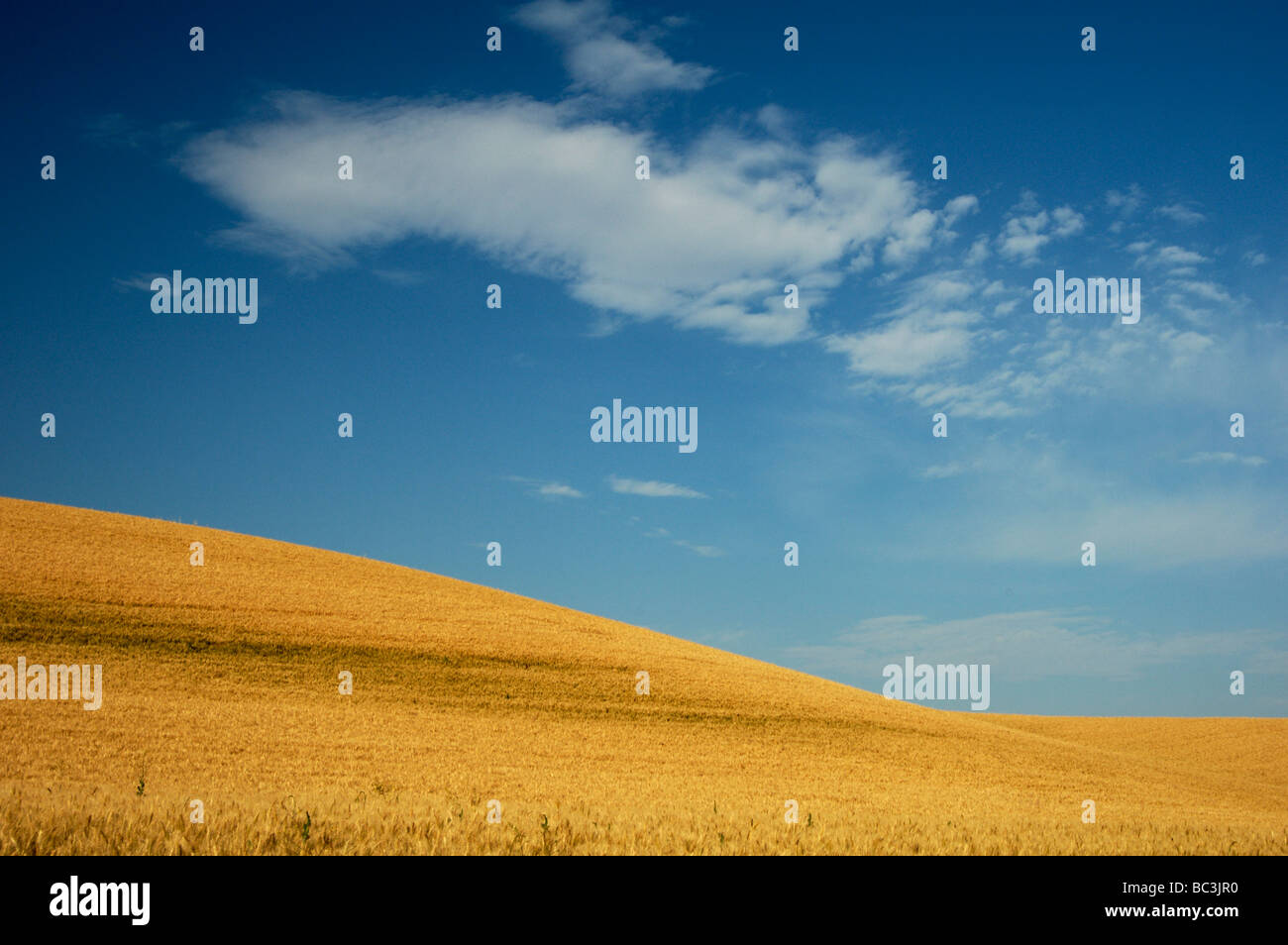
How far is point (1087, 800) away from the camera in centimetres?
2883

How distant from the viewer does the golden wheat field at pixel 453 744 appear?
1122cm

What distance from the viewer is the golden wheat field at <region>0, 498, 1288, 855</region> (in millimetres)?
11219

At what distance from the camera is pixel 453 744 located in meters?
27.5

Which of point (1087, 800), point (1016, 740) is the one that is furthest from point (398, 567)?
point (1087, 800)

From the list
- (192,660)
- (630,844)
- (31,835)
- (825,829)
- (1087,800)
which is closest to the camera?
(31,835)

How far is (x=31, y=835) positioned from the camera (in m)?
8.66

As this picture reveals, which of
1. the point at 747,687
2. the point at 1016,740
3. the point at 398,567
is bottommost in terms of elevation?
the point at 1016,740

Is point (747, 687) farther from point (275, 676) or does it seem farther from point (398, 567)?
point (398, 567)
